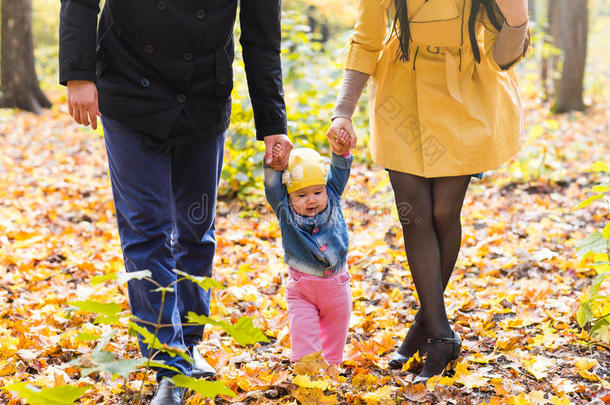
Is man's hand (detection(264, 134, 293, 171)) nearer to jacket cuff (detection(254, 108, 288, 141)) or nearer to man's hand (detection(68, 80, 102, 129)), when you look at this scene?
jacket cuff (detection(254, 108, 288, 141))

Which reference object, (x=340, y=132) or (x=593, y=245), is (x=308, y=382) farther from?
(x=593, y=245)

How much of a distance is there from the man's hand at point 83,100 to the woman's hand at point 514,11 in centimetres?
158

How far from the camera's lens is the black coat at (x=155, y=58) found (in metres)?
2.02

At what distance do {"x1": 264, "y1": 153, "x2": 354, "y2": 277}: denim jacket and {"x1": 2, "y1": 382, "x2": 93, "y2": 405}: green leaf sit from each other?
117 cm

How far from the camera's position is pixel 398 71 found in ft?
8.12

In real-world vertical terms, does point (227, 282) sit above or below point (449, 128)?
below

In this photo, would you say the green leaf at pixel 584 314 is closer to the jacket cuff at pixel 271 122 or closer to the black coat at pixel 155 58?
the jacket cuff at pixel 271 122

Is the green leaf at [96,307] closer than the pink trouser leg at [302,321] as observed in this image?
Yes

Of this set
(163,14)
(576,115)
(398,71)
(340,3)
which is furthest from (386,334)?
(340,3)

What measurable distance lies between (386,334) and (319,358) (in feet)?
2.09

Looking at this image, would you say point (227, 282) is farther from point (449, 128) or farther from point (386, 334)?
point (449, 128)

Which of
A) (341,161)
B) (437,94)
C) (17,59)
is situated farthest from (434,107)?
(17,59)

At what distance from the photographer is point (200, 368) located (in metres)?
2.46

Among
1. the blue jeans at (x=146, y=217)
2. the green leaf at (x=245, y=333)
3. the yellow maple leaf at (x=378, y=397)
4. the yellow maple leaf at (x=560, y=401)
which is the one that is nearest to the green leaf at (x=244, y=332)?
the green leaf at (x=245, y=333)
